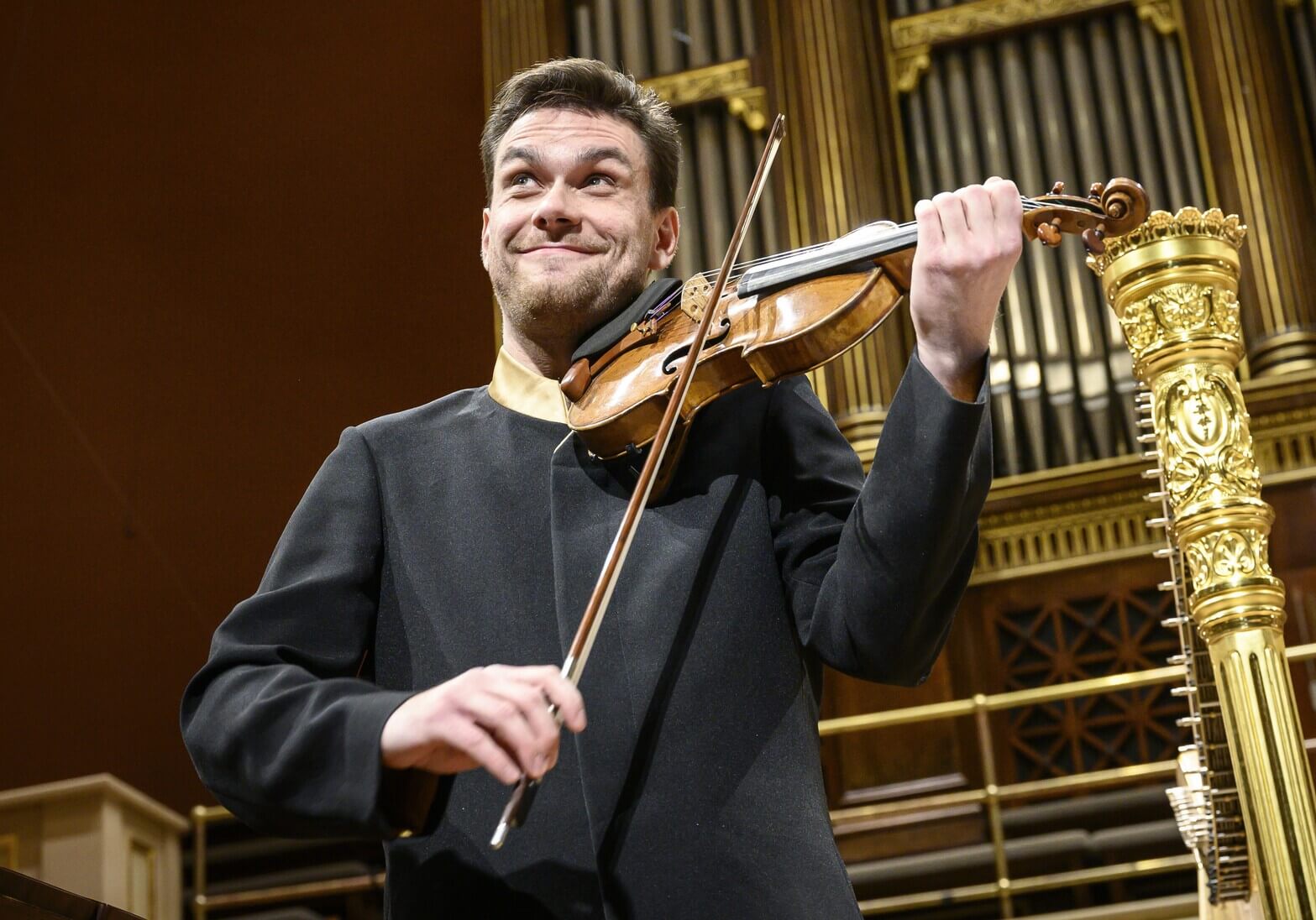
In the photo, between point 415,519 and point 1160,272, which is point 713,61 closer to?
point 1160,272

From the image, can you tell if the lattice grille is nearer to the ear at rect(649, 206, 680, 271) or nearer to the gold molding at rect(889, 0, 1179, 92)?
the gold molding at rect(889, 0, 1179, 92)

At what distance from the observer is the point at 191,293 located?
19.0ft

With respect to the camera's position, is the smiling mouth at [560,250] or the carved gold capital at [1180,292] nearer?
the smiling mouth at [560,250]

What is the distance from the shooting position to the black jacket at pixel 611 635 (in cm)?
118

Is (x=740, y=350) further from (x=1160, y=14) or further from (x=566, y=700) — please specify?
(x=1160, y=14)

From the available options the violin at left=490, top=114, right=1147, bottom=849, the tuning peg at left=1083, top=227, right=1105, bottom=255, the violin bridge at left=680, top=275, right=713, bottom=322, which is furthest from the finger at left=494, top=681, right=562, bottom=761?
the tuning peg at left=1083, top=227, right=1105, bottom=255

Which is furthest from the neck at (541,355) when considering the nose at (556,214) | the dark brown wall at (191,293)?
the dark brown wall at (191,293)

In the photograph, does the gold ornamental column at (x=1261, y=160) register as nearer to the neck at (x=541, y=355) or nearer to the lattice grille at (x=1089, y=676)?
the lattice grille at (x=1089, y=676)

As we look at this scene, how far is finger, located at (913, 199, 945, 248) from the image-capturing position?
118 cm

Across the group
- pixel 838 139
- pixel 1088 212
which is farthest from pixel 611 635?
pixel 838 139

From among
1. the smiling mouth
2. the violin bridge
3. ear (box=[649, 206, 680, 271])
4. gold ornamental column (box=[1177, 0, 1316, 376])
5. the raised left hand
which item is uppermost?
gold ornamental column (box=[1177, 0, 1316, 376])

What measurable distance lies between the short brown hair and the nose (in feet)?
0.36

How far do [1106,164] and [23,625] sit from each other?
13.0ft

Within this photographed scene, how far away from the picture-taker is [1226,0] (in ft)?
17.6
